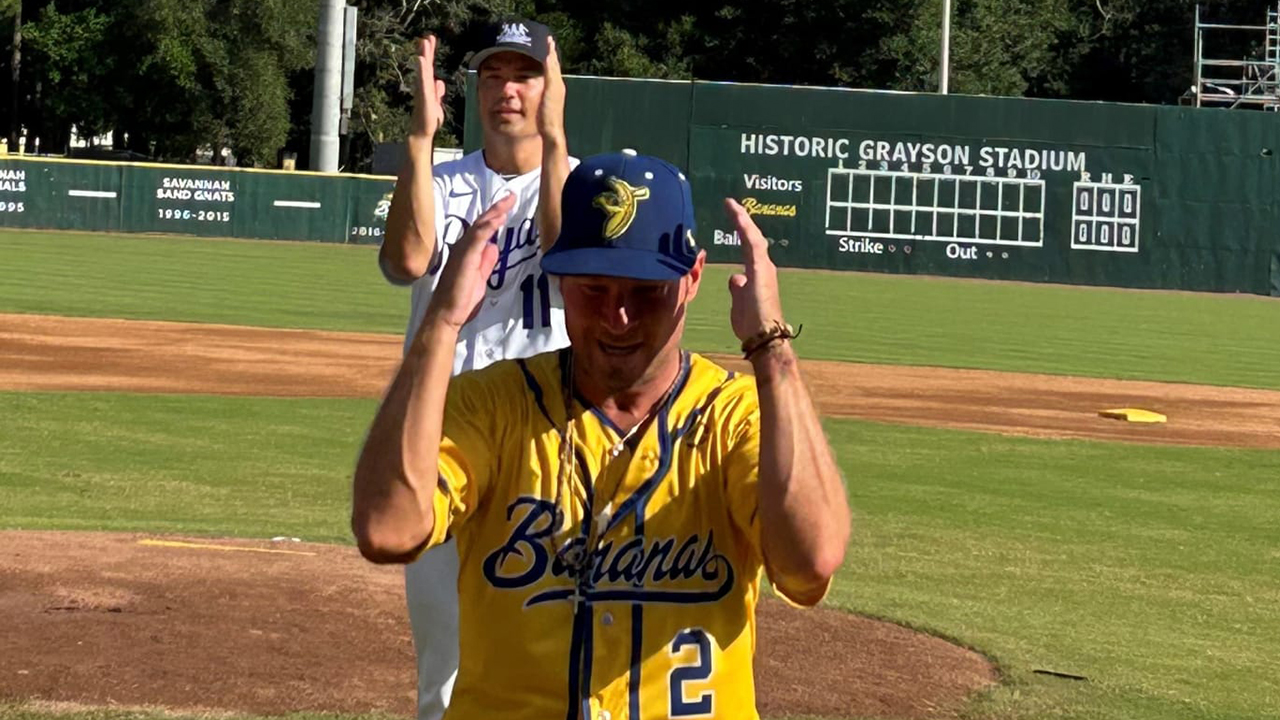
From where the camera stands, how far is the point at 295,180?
36.9 meters

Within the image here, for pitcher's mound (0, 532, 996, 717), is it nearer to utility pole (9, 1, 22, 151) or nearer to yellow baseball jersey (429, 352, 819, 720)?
yellow baseball jersey (429, 352, 819, 720)

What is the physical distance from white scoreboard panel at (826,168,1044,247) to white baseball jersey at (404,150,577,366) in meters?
30.1

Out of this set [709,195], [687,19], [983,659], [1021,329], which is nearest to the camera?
[983,659]

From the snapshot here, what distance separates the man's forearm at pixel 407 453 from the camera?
9.03ft

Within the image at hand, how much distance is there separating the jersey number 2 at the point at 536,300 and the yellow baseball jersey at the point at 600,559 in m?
1.92

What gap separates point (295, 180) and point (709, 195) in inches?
331

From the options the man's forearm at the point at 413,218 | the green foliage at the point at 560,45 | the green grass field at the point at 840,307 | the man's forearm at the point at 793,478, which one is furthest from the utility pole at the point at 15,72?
the man's forearm at the point at 793,478

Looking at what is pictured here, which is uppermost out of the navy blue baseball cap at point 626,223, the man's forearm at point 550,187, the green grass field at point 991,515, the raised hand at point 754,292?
the man's forearm at point 550,187

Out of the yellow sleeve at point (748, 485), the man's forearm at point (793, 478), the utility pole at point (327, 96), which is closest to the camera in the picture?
the man's forearm at point (793, 478)

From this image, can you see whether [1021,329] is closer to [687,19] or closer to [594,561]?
[594,561]

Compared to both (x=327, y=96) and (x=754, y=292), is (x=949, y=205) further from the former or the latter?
(x=754, y=292)

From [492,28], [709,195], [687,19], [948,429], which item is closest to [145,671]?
[492,28]

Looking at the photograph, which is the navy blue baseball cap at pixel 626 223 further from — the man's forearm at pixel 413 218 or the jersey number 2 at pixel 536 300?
the jersey number 2 at pixel 536 300

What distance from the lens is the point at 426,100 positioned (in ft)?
14.5
